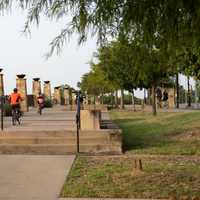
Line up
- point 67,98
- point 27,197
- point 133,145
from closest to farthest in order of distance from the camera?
point 27,197 → point 133,145 → point 67,98

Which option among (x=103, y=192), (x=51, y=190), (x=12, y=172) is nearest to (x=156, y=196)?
(x=103, y=192)

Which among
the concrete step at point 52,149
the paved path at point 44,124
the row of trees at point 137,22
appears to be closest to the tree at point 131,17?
the row of trees at point 137,22

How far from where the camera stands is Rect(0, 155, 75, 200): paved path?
9055 millimetres

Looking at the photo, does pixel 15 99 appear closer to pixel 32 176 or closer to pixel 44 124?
pixel 44 124

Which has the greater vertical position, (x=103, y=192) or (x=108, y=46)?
(x=108, y=46)

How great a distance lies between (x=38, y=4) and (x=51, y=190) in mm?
3862

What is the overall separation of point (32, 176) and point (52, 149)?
11.2 feet

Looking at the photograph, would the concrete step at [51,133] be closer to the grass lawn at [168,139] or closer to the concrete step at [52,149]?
the concrete step at [52,149]

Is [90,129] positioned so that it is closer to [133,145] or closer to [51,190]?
[133,145]

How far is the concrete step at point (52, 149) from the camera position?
13859 mm

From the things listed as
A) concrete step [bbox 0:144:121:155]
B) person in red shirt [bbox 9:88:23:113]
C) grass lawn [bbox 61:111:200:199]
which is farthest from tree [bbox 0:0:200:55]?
person in red shirt [bbox 9:88:23:113]

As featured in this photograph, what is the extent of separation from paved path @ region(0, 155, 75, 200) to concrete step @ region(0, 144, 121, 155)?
2.08 feet

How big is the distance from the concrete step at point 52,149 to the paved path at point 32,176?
635 millimetres

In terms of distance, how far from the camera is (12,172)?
11.0 meters
